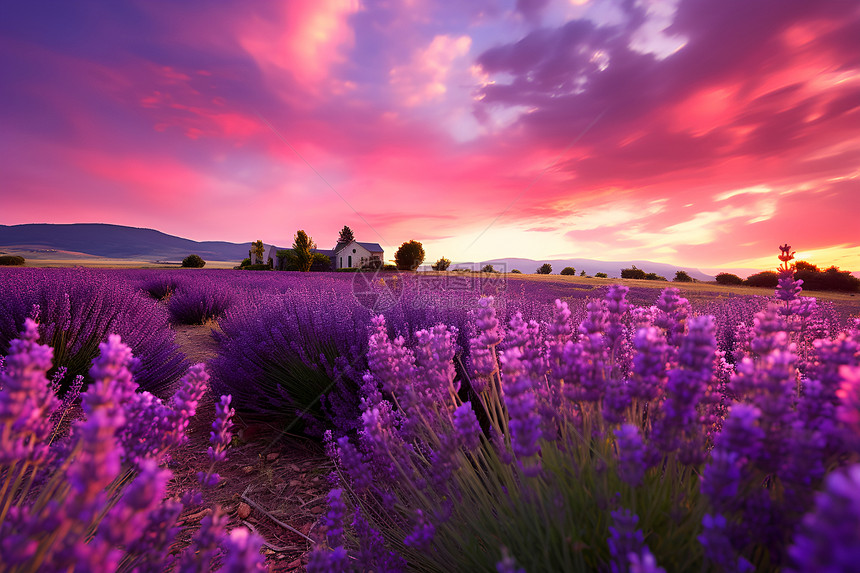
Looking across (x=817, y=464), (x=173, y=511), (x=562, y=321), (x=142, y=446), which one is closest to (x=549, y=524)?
(x=817, y=464)

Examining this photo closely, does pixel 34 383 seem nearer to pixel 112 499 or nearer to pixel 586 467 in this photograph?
pixel 112 499

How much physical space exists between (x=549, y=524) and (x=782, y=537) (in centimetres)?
49

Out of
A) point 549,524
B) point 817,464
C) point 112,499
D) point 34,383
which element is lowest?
point 112,499

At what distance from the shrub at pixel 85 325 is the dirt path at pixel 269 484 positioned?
0.64 m

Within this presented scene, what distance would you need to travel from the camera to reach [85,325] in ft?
11.5

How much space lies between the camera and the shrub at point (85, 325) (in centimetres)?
325

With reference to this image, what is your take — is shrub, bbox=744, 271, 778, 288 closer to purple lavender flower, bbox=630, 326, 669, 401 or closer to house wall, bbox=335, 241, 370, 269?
purple lavender flower, bbox=630, 326, 669, 401

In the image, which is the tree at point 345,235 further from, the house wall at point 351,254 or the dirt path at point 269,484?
the dirt path at point 269,484

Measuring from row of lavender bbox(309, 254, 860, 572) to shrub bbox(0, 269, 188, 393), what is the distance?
2648 millimetres

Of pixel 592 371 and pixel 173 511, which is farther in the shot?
pixel 592 371

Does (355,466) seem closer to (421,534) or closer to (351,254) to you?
(421,534)

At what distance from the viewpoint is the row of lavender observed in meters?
0.75

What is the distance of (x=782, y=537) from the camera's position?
0.82m

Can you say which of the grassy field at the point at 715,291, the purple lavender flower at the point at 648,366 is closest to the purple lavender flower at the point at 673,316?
the purple lavender flower at the point at 648,366
